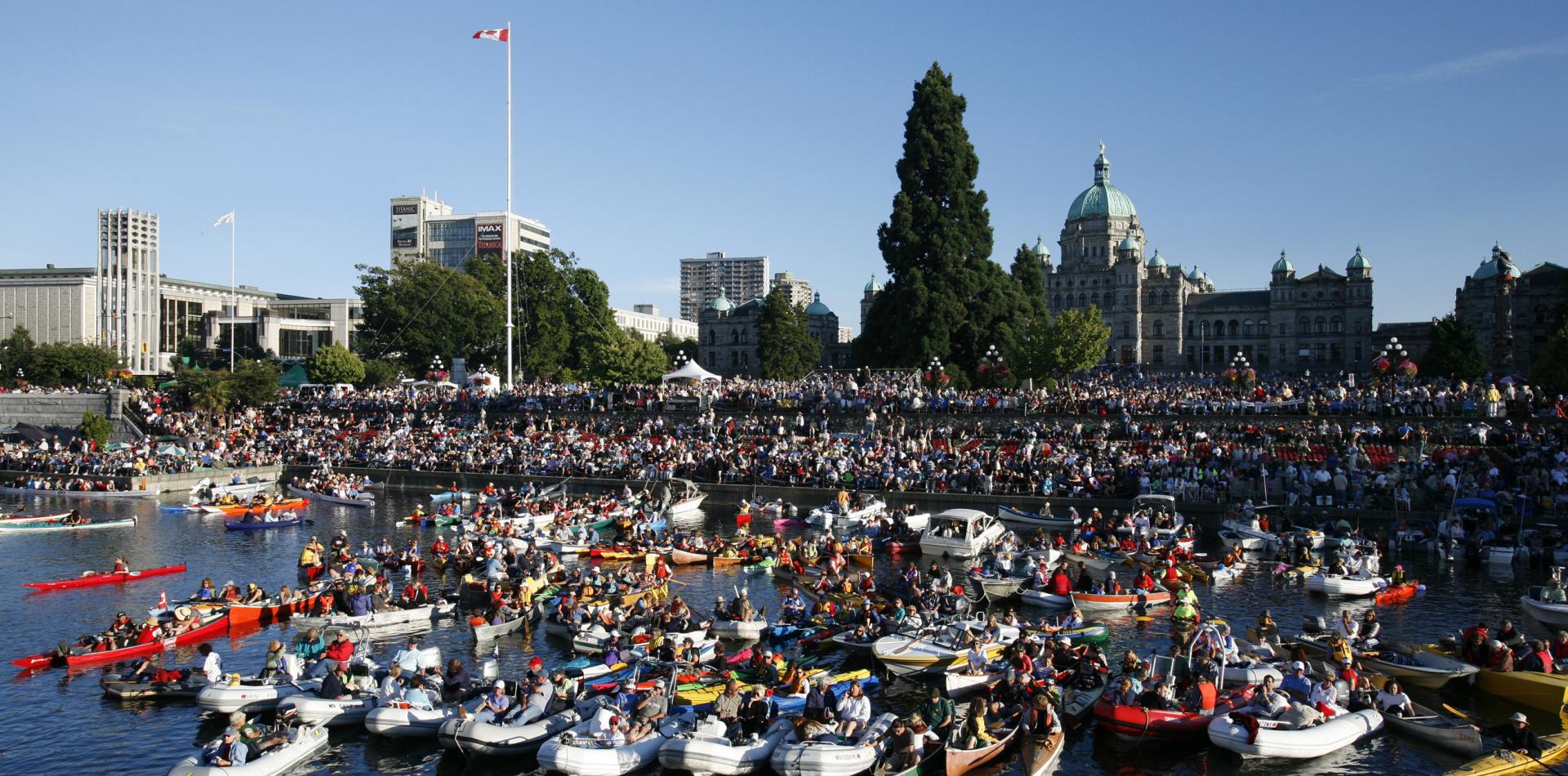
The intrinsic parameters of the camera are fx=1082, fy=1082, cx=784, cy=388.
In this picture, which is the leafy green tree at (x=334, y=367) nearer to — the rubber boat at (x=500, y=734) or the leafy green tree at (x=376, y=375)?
the leafy green tree at (x=376, y=375)

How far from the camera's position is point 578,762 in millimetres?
17531

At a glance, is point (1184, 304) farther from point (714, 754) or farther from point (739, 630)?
point (714, 754)

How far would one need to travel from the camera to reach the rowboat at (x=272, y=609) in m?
27.2

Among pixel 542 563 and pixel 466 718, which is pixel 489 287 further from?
pixel 466 718

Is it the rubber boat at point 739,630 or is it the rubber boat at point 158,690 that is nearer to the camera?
the rubber boat at point 158,690

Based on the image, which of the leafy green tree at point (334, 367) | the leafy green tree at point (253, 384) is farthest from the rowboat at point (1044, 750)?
the leafy green tree at point (334, 367)

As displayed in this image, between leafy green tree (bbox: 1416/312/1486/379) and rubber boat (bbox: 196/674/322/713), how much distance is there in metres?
88.6

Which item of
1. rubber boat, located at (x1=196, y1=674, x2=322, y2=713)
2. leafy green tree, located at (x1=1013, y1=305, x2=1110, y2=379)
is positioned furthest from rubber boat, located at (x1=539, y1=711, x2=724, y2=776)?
leafy green tree, located at (x1=1013, y1=305, x2=1110, y2=379)

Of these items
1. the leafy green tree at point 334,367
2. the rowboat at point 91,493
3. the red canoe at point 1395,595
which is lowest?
the red canoe at point 1395,595

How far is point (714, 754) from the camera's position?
57.9 ft

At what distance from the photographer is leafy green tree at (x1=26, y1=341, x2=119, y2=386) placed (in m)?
82.9

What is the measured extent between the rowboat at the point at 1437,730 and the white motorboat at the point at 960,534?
17180mm

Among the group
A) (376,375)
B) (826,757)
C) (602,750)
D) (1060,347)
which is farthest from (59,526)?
(1060,347)

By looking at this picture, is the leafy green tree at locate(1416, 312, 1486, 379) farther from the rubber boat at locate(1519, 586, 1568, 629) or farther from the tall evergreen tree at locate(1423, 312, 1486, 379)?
the rubber boat at locate(1519, 586, 1568, 629)
